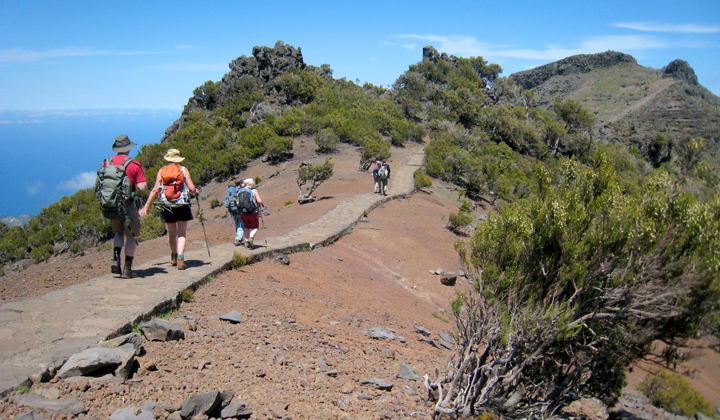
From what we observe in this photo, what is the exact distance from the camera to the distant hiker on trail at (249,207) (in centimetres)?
787

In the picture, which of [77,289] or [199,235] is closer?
[77,289]

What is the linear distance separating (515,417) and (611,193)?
116 inches

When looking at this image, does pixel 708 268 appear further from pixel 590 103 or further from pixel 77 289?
pixel 590 103

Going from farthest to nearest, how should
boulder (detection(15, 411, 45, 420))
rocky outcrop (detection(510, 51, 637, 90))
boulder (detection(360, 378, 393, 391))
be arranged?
rocky outcrop (detection(510, 51, 637, 90)) → boulder (detection(360, 378, 393, 391)) → boulder (detection(15, 411, 45, 420))

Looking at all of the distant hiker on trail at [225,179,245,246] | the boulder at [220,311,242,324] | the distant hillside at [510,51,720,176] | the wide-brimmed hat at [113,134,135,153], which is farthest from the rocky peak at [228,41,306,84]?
the boulder at [220,311,242,324]

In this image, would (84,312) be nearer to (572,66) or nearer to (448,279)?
(448,279)

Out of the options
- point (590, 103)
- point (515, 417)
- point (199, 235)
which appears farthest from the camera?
point (590, 103)

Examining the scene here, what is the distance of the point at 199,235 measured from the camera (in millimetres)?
11164

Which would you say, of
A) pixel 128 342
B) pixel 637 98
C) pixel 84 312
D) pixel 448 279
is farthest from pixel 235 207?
pixel 637 98

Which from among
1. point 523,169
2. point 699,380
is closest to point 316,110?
point 523,169

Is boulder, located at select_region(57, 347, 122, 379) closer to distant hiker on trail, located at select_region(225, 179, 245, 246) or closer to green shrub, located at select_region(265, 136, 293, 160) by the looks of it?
distant hiker on trail, located at select_region(225, 179, 245, 246)

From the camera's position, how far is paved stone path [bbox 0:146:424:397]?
3299 mm

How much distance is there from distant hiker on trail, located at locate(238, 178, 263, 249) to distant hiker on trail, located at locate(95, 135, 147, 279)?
239cm

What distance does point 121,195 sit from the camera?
5.18 metres
